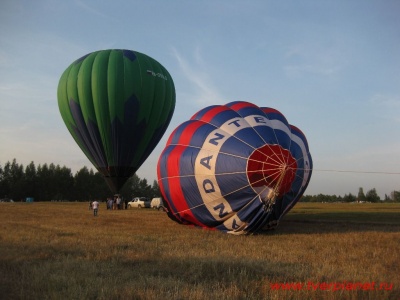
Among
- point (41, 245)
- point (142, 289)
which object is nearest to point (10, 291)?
point (142, 289)

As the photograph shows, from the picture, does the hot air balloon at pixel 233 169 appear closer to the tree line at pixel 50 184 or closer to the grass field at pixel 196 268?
the grass field at pixel 196 268

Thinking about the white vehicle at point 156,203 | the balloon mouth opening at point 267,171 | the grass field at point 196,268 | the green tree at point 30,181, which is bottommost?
the grass field at point 196,268

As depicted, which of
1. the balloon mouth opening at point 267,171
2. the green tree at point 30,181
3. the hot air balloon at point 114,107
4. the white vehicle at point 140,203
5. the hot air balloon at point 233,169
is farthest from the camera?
the green tree at point 30,181

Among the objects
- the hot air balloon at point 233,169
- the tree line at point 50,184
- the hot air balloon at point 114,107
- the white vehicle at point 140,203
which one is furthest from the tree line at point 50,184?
the hot air balloon at point 233,169

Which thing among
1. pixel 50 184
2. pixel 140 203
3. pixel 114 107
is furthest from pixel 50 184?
pixel 114 107

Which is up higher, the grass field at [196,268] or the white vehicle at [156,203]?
the white vehicle at [156,203]

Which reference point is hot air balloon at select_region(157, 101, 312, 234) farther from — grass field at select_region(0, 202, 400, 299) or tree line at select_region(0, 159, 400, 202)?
tree line at select_region(0, 159, 400, 202)

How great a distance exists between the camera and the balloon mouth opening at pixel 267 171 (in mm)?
10977

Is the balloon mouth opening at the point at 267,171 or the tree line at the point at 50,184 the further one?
the tree line at the point at 50,184

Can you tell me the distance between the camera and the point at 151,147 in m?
22.5

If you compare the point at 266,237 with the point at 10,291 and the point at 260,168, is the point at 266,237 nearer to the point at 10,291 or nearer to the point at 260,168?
the point at 260,168

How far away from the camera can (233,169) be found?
440 inches

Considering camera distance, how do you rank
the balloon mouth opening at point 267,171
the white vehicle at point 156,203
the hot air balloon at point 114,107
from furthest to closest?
the white vehicle at point 156,203 < the hot air balloon at point 114,107 < the balloon mouth opening at point 267,171

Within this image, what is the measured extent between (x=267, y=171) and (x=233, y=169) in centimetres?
93
